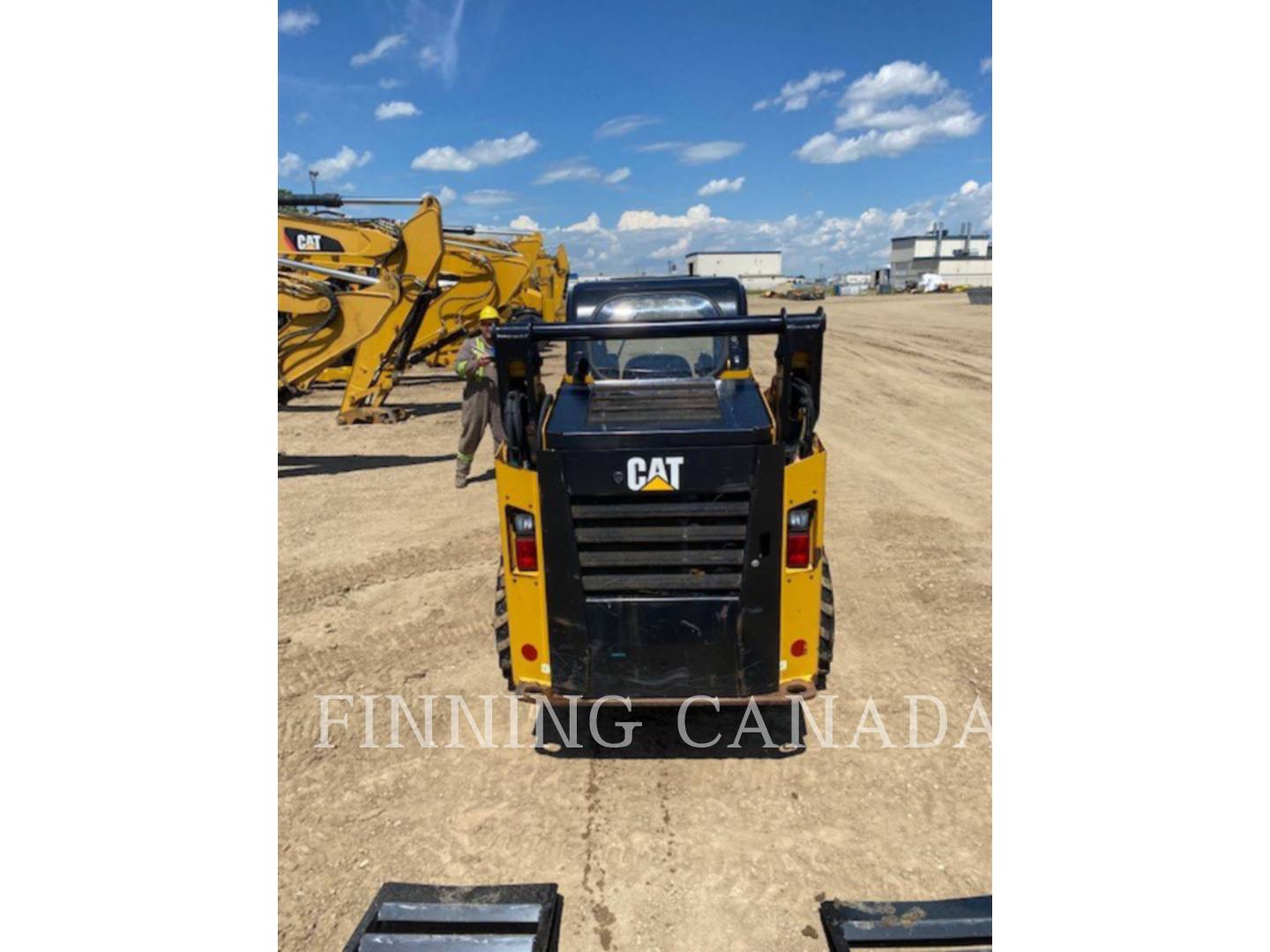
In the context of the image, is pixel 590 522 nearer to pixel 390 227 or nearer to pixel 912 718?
pixel 912 718

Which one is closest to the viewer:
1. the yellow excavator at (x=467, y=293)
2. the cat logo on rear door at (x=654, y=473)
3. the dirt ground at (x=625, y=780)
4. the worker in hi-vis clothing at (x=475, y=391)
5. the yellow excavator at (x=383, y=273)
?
the dirt ground at (x=625, y=780)

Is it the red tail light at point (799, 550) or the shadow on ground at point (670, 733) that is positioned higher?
the red tail light at point (799, 550)

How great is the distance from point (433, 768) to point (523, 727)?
49 cm

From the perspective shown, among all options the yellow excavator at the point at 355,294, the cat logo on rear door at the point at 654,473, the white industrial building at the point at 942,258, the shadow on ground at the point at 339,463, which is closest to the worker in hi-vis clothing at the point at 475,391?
the shadow on ground at the point at 339,463

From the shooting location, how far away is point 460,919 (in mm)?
2488

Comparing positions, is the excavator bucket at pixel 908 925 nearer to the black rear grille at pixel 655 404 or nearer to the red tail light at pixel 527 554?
the red tail light at pixel 527 554

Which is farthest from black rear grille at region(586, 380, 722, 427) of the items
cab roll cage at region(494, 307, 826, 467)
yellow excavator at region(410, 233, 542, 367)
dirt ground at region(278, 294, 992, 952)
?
yellow excavator at region(410, 233, 542, 367)

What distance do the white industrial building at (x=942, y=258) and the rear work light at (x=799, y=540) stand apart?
68.6 meters

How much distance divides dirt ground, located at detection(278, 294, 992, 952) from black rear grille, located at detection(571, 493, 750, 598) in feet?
3.17

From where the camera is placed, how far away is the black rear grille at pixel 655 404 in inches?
127

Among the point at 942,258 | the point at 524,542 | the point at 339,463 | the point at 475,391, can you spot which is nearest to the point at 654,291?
the point at 524,542

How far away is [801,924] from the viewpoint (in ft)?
8.38

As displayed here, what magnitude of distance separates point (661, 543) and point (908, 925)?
1.58 meters

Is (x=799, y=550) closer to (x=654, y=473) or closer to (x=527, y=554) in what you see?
(x=654, y=473)
